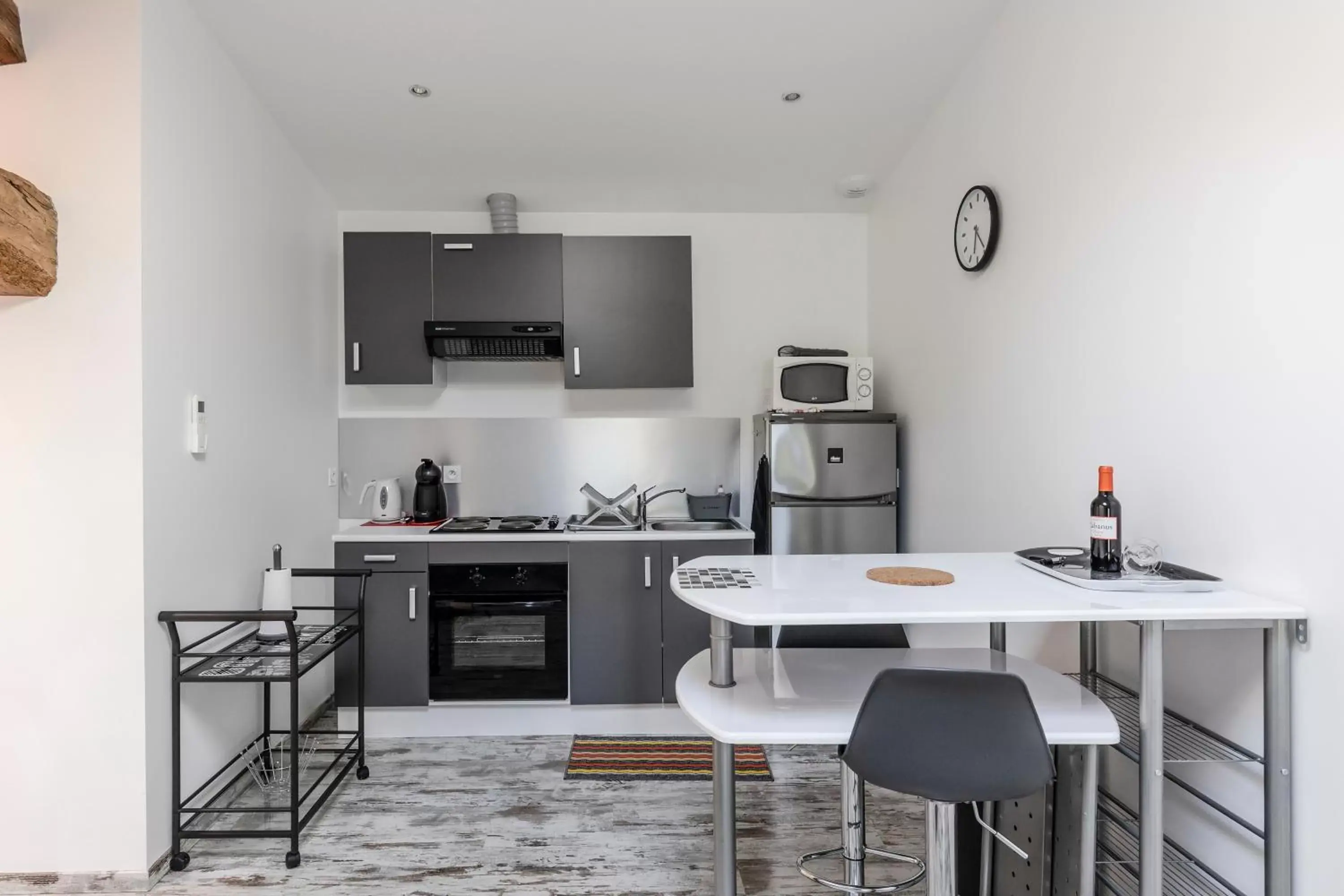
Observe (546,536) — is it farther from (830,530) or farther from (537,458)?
(830,530)

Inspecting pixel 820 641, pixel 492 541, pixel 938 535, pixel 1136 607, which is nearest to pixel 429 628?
pixel 492 541

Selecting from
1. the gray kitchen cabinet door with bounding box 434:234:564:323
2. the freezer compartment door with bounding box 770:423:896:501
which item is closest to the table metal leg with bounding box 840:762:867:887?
the freezer compartment door with bounding box 770:423:896:501

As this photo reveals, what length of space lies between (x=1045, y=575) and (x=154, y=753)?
2.52m

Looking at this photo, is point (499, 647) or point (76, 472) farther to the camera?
point (499, 647)

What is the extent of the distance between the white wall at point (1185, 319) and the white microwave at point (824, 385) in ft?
2.81

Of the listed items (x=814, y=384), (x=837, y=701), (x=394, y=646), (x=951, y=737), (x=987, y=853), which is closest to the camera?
(x=951, y=737)

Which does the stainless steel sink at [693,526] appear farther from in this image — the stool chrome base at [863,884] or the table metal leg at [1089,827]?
the table metal leg at [1089,827]

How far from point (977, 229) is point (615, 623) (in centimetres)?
225

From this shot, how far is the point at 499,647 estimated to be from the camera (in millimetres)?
3305

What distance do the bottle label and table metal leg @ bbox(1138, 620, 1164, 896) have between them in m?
0.26

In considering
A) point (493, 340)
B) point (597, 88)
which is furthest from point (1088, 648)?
point (493, 340)

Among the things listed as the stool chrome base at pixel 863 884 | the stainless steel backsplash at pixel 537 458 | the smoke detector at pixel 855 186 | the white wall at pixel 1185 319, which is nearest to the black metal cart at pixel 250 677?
the stainless steel backsplash at pixel 537 458

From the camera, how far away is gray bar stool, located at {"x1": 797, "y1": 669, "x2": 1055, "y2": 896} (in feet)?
4.27

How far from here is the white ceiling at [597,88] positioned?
91.1 inches
